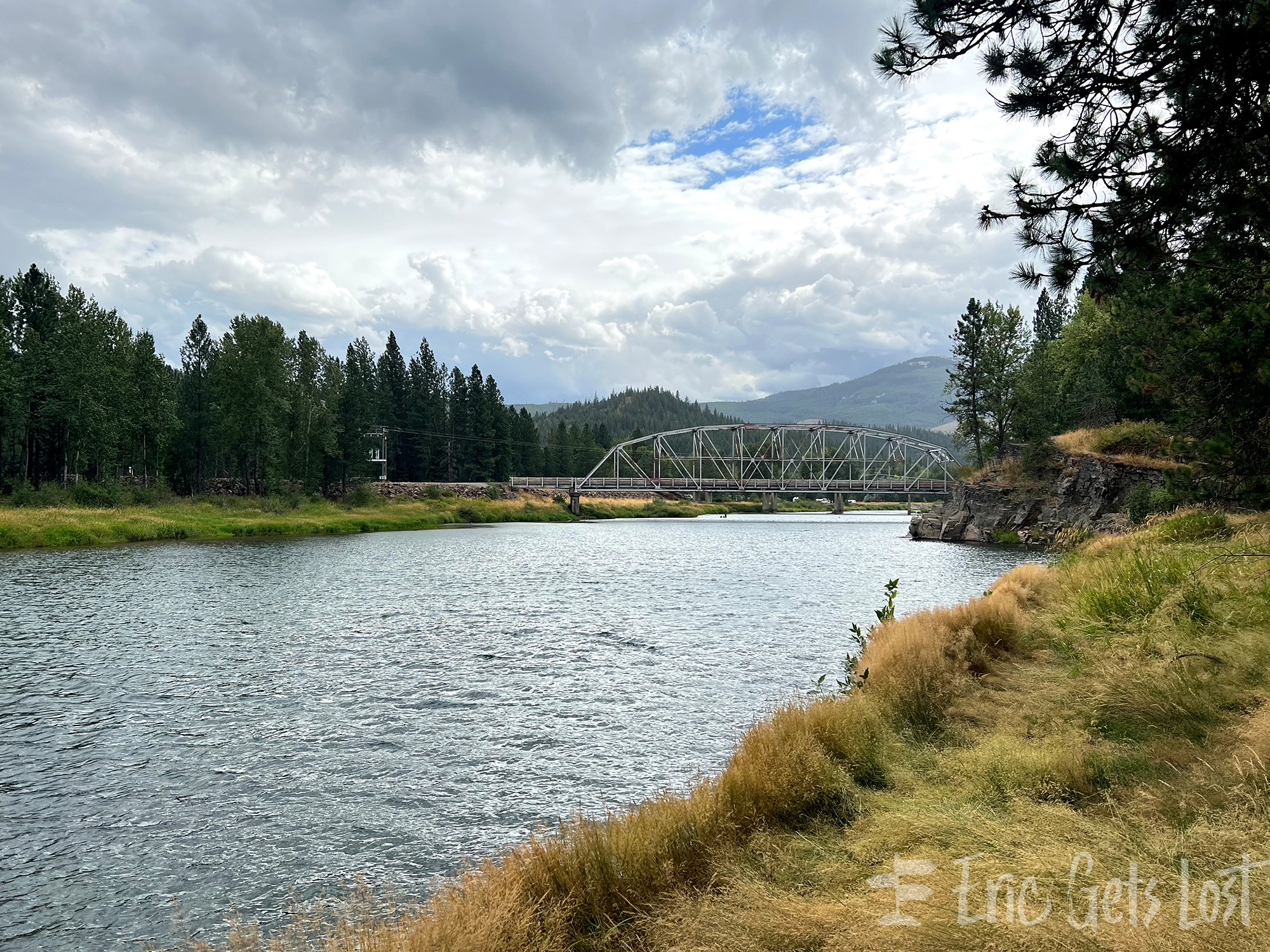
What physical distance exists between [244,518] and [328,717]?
187 feet

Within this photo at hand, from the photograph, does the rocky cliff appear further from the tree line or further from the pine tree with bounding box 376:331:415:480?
the pine tree with bounding box 376:331:415:480

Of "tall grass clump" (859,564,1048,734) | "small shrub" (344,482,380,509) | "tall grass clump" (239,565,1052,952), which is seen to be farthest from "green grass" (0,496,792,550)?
"tall grass clump" (239,565,1052,952)

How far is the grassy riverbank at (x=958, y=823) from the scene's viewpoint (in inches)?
197

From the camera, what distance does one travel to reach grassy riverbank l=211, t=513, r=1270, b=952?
16.4ft

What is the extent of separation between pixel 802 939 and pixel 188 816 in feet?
28.4

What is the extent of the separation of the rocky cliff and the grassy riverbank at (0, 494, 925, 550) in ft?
175

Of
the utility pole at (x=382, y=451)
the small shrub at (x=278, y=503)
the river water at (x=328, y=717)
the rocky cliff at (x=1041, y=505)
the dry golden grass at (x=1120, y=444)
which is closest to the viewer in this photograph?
the river water at (x=328, y=717)

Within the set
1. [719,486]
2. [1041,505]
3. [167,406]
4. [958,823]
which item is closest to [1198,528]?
[958,823]

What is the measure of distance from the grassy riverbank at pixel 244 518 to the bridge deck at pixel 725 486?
470 cm

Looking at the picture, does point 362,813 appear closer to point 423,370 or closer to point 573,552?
point 573,552

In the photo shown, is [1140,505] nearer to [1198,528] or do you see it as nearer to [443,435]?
[1198,528]

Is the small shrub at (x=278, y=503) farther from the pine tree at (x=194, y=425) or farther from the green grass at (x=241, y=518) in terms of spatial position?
the pine tree at (x=194, y=425)

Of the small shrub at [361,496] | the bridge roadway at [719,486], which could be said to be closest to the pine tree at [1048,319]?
the bridge roadway at [719,486]

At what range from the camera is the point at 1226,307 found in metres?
14.5
